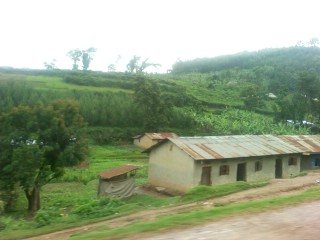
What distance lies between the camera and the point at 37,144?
19.0m

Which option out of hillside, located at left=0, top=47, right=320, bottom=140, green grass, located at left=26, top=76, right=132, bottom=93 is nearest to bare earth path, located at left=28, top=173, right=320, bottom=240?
hillside, located at left=0, top=47, right=320, bottom=140

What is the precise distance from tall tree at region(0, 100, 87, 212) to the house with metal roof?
5.19 metres

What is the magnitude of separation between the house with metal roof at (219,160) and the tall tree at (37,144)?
17.0ft

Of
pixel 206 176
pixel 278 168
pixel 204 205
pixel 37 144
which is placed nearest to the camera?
pixel 204 205

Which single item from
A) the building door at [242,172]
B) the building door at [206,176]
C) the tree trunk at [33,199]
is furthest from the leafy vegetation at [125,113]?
the building door at [242,172]

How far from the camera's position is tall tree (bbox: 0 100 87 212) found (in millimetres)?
18297

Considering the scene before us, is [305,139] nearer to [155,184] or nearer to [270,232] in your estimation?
[155,184]

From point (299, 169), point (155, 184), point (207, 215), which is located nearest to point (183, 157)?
point (155, 184)

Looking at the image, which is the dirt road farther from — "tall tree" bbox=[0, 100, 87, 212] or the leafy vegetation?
"tall tree" bbox=[0, 100, 87, 212]

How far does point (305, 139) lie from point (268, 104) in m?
37.9

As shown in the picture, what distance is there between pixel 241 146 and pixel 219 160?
3.07 meters

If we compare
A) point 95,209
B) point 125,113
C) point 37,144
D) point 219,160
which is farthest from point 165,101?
point 95,209

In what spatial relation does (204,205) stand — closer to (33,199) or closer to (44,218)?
(44,218)

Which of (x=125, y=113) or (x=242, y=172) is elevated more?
(x=125, y=113)
